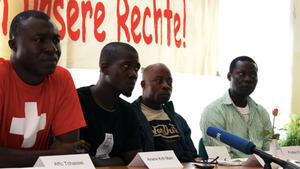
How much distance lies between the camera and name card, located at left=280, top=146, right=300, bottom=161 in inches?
102

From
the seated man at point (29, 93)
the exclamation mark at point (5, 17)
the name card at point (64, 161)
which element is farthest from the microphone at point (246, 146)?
the exclamation mark at point (5, 17)

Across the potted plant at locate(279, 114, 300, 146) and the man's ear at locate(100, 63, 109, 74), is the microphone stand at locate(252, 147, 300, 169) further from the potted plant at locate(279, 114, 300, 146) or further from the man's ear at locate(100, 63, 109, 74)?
Answer: the potted plant at locate(279, 114, 300, 146)

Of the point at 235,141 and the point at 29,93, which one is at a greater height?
the point at 29,93

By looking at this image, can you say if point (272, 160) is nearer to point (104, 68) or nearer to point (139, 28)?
point (104, 68)

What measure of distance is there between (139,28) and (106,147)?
61.7 inches

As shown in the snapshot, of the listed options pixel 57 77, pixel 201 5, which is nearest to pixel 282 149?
pixel 57 77

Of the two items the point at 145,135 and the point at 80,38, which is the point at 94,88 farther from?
the point at 80,38

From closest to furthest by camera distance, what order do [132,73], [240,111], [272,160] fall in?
1. [272,160]
2. [132,73]
3. [240,111]

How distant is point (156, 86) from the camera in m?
3.17

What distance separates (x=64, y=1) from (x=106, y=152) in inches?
54.5

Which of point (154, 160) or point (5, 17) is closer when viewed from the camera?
point (154, 160)

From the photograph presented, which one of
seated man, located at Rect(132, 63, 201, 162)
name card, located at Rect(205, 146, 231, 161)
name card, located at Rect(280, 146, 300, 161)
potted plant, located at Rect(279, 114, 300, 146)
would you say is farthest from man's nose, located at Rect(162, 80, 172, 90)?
potted plant, located at Rect(279, 114, 300, 146)

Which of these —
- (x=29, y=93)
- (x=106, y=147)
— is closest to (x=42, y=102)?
(x=29, y=93)

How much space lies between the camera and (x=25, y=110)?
77.4 inches
